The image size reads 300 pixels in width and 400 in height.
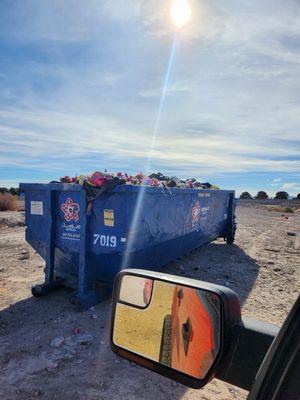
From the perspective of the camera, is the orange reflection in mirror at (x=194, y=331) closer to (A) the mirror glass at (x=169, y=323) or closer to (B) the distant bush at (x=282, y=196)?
(A) the mirror glass at (x=169, y=323)

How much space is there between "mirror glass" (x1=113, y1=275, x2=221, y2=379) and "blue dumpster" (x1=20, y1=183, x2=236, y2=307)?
3839mm

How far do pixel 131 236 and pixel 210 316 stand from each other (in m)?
4.26

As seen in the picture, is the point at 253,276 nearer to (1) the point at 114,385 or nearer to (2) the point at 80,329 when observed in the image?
(2) the point at 80,329

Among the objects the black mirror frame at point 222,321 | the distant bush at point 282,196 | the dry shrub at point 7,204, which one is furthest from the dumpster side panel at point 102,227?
the distant bush at point 282,196

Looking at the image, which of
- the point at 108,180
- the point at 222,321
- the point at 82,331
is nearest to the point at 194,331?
the point at 222,321

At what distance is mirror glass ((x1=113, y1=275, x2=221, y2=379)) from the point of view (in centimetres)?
110

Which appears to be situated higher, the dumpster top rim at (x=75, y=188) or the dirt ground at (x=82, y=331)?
the dumpster top rim at (x=75, y=188)

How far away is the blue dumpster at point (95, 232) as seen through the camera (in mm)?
5246

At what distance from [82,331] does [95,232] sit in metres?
1.42

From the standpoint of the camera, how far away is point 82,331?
4.44 m

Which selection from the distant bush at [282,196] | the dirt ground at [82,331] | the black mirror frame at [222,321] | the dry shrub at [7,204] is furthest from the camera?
the distant bush at [282,196]

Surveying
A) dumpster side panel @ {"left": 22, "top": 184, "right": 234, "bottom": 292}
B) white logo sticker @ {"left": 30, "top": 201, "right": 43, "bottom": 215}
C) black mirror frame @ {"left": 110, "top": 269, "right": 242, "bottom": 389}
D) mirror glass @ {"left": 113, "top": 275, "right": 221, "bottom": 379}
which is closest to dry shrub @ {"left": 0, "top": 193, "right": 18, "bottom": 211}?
dumpster side panel @ {"left": 22, "top": 184, "right": 234, "bottom": 292}

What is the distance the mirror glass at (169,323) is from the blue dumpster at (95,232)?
12.6 ft

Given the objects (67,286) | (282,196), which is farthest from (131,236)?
(282,196)
